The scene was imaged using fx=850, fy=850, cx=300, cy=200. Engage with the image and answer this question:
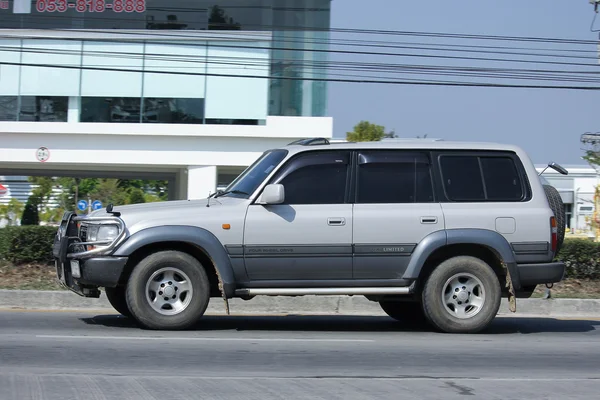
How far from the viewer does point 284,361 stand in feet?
24.4

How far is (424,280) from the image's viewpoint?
934 centimetres

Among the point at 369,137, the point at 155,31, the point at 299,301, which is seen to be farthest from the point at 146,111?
the point at 299,301

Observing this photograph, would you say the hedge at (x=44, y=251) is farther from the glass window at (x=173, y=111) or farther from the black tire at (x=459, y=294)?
the glass window at (x=173, y=111)

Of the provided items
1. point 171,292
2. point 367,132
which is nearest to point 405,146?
point 171,292

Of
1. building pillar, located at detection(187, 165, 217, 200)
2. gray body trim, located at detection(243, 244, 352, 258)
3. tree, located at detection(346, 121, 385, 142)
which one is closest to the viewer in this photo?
gray body trim, located at detection(243, 244, 352, 258)

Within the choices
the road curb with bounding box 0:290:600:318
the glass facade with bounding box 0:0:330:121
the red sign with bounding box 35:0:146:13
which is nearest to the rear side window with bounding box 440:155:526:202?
the road curb with bounding box 0:290:600:318

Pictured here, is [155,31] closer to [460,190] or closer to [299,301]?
[299,301]

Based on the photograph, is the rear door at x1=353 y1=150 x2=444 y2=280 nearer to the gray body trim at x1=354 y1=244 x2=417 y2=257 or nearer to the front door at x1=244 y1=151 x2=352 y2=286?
the gray body trim at x1=354 y1=244 x2=417 y2=257

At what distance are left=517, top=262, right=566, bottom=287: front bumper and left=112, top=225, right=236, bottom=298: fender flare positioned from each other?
10.4 ft

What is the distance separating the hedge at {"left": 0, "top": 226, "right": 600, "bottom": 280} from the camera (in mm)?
13625

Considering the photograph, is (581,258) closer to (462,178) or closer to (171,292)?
(462,178)

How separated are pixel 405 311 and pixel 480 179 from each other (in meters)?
2.04

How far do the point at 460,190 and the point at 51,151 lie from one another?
796 inches

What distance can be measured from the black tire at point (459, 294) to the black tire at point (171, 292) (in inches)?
95.3
